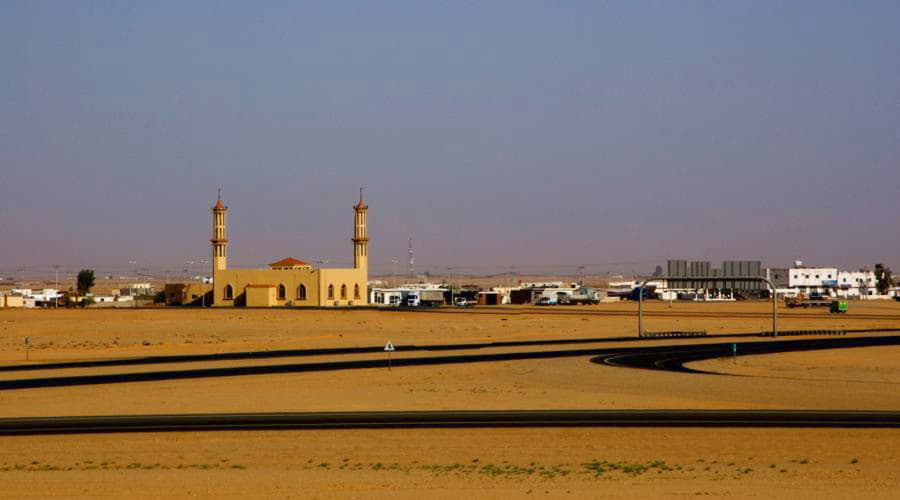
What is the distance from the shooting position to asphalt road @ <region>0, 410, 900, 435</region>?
1347 inches

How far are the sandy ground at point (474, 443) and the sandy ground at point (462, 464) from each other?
0.07 metres

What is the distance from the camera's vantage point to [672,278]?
87.4 m

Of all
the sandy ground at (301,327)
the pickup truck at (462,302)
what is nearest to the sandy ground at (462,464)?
the sandy ground at (301,327)

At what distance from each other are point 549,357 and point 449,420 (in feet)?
100

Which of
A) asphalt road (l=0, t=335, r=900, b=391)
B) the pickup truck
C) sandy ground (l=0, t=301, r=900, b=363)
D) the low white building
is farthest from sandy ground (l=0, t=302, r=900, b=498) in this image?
the low white building

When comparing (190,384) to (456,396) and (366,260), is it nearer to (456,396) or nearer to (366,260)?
(456,396)

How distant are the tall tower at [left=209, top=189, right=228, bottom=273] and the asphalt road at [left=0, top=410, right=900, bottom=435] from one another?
12963cm

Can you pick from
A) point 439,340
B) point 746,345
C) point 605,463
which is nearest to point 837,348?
point 746,345

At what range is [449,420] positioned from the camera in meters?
35.8

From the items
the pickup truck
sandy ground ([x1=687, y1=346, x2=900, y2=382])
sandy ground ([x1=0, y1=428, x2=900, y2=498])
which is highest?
the pickup truck

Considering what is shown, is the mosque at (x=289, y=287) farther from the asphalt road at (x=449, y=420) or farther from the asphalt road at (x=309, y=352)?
the asphalt road at (x=449, y=420)

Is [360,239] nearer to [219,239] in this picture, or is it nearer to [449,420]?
[219,239]

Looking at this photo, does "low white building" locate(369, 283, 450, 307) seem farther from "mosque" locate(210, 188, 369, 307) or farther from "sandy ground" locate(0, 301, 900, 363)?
"sandy ground" locate(0, 301, 900, 363)

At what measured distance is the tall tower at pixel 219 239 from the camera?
16562 centimetres
